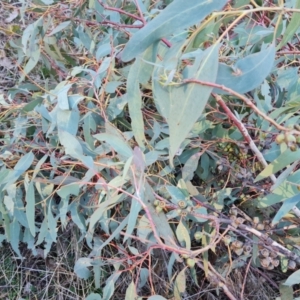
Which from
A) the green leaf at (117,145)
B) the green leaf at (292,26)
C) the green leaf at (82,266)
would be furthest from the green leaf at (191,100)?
the green leaf at (82,266)

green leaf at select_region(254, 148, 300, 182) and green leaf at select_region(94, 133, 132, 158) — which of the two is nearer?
green leaf at select_region(254, 148, 300, 182)

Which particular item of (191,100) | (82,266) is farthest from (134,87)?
(82,266)

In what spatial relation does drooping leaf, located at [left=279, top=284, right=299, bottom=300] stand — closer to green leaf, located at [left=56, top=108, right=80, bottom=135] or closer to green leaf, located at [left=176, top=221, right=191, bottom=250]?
green leaf, located at [left=176, top=221, right=191, bottom=250]

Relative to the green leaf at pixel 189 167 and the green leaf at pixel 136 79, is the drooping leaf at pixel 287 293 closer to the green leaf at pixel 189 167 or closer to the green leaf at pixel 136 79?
the green leaf at pixel 189 167

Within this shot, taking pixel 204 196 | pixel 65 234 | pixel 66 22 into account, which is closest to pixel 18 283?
pixel 65 234

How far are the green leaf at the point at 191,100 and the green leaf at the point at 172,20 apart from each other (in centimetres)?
5

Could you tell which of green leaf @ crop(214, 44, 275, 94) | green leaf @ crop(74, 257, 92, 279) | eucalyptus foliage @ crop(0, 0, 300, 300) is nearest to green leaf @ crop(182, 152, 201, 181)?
eucalyptus foliage @ crop(0, 0, 300, 300)

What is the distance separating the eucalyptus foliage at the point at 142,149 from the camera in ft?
2.69

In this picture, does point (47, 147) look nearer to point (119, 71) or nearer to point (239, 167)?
point (119, 71)

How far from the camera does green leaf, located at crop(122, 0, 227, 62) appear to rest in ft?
1.77

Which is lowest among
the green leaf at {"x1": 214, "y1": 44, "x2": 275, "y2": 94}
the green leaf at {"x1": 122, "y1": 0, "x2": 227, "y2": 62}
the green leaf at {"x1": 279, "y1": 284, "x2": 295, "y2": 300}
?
the green leaf at {"x1": 279, "y1": 284, "x2": 295, "y2": 300}

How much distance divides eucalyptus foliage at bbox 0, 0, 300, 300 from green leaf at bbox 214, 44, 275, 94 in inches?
0.6

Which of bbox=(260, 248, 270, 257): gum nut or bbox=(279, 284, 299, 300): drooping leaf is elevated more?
bbox=(260, 248, 270, 257): gum nut

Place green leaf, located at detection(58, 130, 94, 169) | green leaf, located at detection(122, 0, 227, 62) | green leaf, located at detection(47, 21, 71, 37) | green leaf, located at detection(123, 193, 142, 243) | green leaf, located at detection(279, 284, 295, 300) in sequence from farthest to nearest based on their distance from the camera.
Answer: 1. green leaf, located at detection(47, 21, 71, 37)
2. green leaf, located at detection(279, 284, 295, 300)
3. green leaf, located at detection(58, 130, 94, 169)
4. green leaf, located at detection(123, 193, 142, 243)
5. green leaf, located at detection(122, 0, 227, 62)
